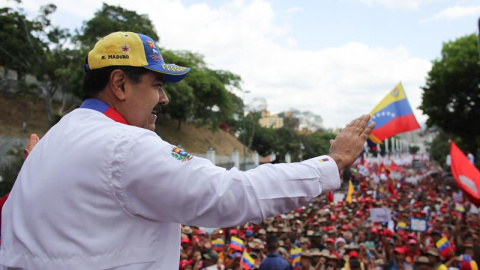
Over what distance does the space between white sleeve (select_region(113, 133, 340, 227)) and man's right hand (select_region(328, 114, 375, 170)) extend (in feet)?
0.85

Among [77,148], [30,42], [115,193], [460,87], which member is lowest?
[115,193]

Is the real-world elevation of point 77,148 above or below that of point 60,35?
below

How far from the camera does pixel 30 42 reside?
28.2 m

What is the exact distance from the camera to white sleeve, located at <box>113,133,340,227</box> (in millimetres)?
1243

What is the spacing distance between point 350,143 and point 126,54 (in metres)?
0.84

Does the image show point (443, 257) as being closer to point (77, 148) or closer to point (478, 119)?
point (77, 148)

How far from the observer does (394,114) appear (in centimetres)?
1434

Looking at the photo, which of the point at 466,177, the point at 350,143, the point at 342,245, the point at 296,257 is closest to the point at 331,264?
the point at 296,257

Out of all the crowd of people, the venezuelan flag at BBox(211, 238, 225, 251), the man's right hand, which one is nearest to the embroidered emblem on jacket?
the man's right hand

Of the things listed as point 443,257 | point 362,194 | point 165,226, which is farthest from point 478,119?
point 165,226

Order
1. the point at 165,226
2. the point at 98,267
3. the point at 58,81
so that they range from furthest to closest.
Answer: the point at 58,81
the point at 165,226
the point at 98,267

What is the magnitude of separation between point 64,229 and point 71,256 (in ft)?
0.27

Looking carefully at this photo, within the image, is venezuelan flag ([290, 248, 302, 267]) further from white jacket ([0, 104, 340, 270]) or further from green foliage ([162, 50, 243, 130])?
green foliage ([162, 50, 243, 130])

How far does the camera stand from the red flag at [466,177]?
31.8 feet
